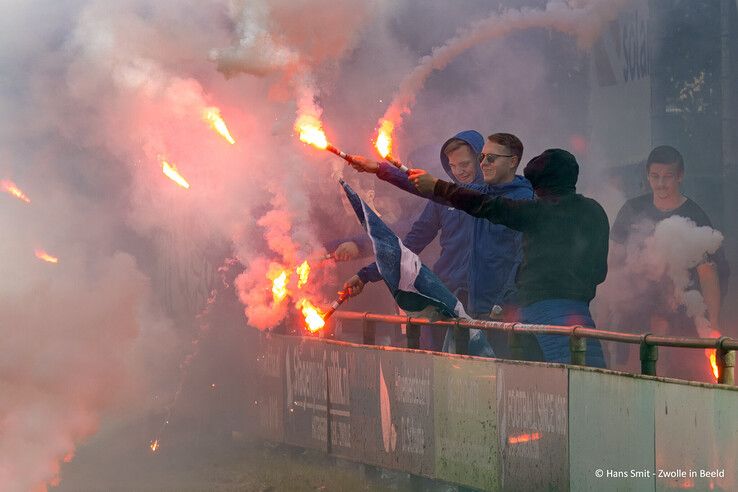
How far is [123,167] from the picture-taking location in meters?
14.7

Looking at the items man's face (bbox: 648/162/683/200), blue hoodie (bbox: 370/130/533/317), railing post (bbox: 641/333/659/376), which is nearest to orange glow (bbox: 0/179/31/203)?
blue hoodie (bbox: 370/130/533/317)

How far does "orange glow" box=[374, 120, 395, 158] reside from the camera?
11.6m

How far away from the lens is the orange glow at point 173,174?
13406mm

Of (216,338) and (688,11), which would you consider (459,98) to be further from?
(216,338)

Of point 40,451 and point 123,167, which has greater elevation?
point 123,167

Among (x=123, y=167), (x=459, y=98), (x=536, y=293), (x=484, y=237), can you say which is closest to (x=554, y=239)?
(x=536, y=293)

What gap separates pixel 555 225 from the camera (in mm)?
9141

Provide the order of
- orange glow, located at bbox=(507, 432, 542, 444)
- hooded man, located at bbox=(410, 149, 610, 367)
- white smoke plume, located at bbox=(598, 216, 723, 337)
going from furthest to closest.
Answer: white smoke plume, located at bbox=(598, 216, 723, 337), hooded man, located at bbox=(410, 149, 610, 367), orange glow, located at bbox=(507, 432, 542, 444)

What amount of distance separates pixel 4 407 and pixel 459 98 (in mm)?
5846

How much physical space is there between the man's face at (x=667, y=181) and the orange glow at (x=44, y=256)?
7.16 m

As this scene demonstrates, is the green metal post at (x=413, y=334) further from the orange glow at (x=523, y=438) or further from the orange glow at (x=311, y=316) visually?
the orange glow at (x=523, y=438)

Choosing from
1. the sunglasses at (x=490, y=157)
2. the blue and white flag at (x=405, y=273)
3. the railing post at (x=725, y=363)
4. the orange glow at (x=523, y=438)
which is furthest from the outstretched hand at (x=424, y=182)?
the railing post at (x=725, y=363)

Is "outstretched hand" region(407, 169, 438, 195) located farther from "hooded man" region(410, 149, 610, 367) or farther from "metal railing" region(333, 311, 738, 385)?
"metal railing" region(333, 311, 738, 385)

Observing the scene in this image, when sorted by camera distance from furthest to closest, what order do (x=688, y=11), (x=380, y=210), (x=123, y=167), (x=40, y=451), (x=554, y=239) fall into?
Answer: (x=123, y=167)
(x=380, y=210)
(x=688, y=11)
(x=40, y=451)
(x=554, y=239)
